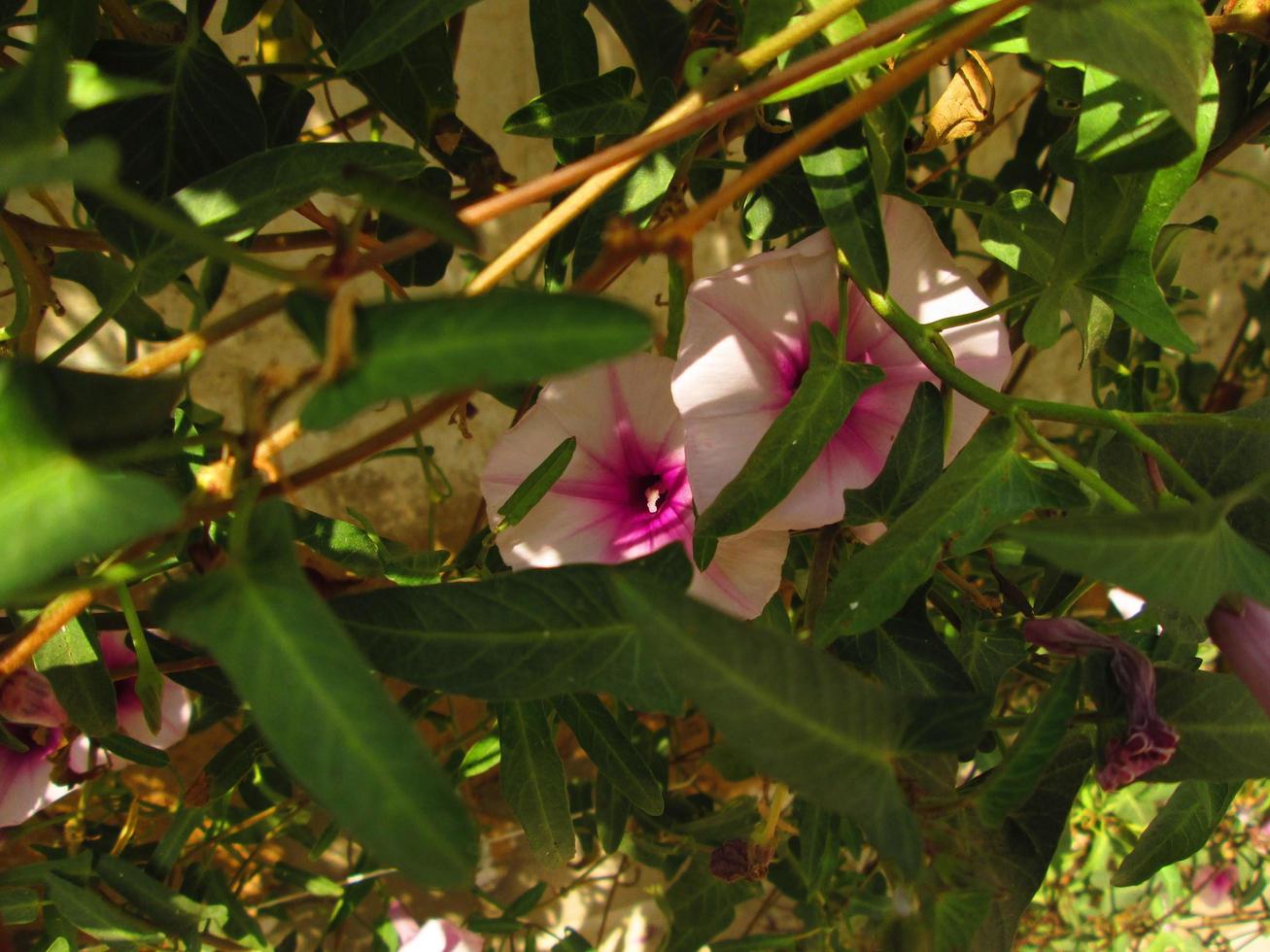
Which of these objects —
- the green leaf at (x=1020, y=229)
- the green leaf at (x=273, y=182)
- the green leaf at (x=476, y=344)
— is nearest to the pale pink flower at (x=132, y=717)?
the green leaf at (x=273, y=182)

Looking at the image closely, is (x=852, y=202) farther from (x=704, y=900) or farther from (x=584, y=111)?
(x=704, y=900)

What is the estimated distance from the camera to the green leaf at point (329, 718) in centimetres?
25

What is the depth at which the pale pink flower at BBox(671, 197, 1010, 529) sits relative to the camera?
453mm

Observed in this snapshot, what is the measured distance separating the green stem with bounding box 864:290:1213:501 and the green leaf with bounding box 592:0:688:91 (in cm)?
20


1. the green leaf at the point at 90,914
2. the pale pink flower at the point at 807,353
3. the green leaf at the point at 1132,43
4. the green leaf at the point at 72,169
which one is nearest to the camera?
the green leaf at the point at 72,169

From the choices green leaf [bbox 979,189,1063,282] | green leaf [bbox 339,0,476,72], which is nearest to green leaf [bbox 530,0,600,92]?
green leaf [bbox 339,0,476,72]

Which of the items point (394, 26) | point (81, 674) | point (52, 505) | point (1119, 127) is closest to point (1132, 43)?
point (1119, 127)

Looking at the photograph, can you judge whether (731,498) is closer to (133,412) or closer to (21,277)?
(133,412)

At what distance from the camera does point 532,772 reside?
1.81 feet

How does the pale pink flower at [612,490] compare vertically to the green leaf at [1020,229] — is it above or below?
below

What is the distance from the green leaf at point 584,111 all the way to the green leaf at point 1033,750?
317 millimetres

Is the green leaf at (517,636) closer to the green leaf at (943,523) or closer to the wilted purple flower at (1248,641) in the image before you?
the green leaf at (943,523)

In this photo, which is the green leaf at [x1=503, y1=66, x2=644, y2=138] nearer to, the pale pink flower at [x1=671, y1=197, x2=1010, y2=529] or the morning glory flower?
the pale pink flower at [x1=671, y1=197, x2=1010, y2=529]

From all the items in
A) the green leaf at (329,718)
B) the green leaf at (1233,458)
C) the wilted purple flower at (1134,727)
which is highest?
the green leaf at (329,718)
